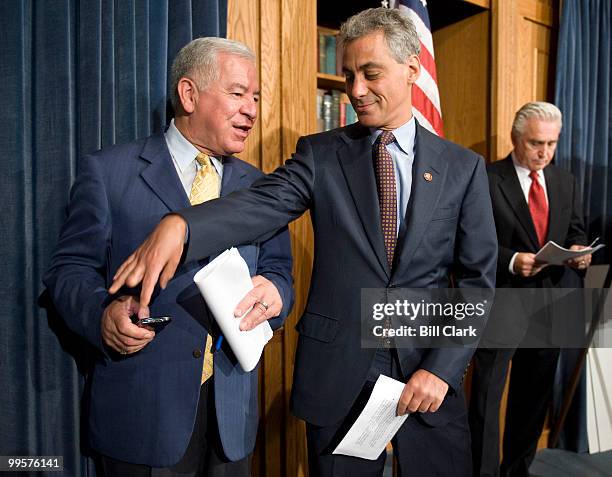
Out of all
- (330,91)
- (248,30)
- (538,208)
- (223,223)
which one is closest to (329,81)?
(330,91)

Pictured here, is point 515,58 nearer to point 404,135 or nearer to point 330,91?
point 330,91

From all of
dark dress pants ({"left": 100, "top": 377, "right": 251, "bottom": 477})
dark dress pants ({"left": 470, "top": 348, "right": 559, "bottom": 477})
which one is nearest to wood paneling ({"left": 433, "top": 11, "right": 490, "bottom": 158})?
dark dress pants ({"left": 470, "top": 348, "right": 559, "bottom": 477})

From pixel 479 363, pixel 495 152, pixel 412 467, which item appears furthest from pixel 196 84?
pixel 495 152

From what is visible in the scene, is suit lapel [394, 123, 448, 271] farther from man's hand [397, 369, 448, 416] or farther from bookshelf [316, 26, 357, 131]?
bookshelf [316, 26, 357, 131]

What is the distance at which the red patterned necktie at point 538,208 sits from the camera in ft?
9.07

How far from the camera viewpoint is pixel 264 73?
2273 millimetres

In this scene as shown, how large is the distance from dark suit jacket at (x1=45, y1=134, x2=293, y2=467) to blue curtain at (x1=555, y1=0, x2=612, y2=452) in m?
2.55

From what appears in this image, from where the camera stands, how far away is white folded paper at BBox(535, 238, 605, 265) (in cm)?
236

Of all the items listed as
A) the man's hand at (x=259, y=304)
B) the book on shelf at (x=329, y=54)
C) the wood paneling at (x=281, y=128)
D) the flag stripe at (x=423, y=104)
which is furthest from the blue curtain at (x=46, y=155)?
the flag stripe at (x=423, y=104)

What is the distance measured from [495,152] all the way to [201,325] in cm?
224

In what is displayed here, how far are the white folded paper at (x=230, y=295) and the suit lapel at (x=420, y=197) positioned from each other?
0.41m

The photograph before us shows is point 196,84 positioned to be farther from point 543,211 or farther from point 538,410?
point 538,410

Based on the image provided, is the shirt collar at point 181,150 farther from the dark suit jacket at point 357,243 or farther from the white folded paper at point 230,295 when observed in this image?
the white folded paper at point 230,295

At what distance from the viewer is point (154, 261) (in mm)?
1135
